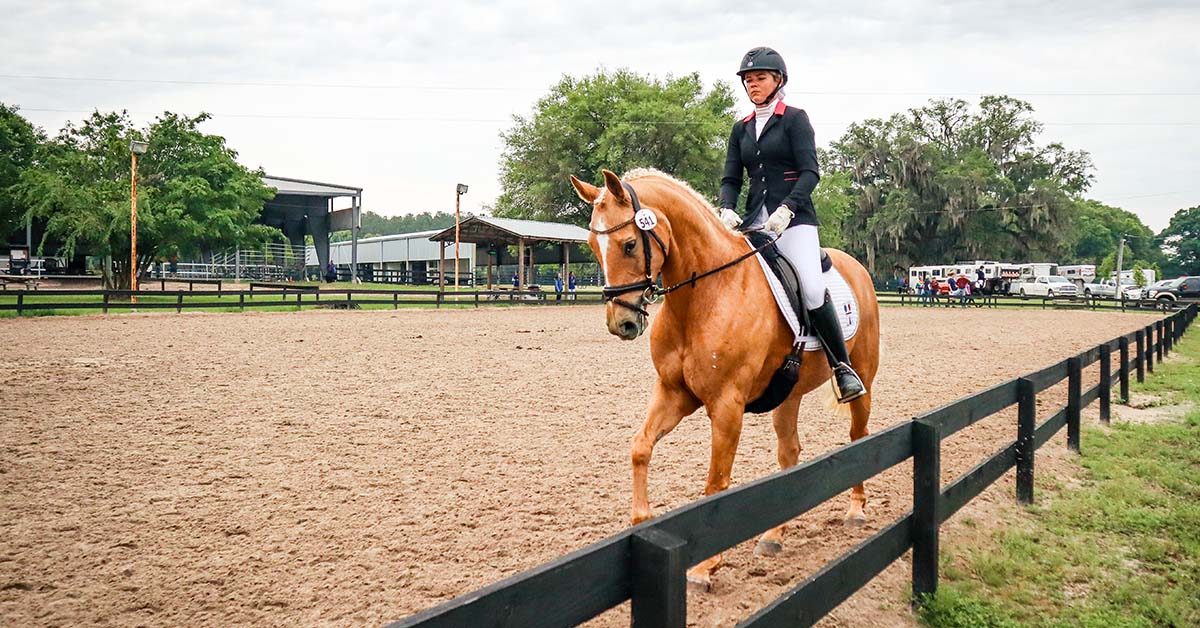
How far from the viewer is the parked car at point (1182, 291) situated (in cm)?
3791

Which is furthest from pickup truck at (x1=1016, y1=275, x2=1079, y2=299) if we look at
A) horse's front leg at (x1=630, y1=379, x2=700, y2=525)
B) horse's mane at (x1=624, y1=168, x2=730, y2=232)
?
horse's front leg at (x1=630, y1=379, x2=700, y2=525)

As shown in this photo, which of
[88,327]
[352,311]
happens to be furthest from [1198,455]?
[352,311]

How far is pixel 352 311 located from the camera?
87.1ft

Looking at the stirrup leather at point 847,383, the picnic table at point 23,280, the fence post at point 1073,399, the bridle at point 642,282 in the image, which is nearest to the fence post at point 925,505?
the stirrup leather at point 847,383

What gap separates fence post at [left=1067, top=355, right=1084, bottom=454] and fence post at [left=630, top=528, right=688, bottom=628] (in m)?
5.76

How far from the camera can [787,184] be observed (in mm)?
4402

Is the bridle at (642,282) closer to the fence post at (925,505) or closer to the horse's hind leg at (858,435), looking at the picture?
Result: the fence post at (925,505)

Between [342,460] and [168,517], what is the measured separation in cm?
160

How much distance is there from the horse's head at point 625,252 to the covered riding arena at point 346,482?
1.52m

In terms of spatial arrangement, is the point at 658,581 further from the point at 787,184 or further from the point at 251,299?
the point at 251,299

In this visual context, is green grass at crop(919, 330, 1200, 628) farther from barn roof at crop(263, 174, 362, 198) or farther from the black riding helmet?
barn roof at crop(263, 174, 362, 198)

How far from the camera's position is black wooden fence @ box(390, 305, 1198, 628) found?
1571 millimetres

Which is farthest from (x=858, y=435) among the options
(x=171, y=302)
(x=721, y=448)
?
(x=171, y=302)

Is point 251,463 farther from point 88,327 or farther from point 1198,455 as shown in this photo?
point 88,327
